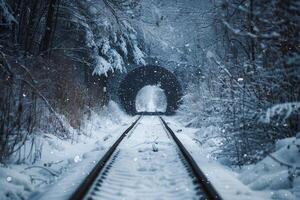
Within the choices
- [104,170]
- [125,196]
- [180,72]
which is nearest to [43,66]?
[104,170]

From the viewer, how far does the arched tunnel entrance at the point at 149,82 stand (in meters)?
30.3

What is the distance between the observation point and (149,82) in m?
34.1

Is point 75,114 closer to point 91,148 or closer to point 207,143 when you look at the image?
point 91,148

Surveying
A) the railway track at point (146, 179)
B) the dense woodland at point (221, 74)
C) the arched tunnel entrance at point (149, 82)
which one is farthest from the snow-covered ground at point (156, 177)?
the arched tunnel entrance at point (149, 82)

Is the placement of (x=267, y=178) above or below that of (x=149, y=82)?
below

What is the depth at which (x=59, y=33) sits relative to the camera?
17281 millimetres

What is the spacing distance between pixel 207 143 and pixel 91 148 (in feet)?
9.72

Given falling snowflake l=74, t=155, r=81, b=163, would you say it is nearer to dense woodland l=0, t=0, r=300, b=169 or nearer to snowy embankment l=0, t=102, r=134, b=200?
snowy embankment l=0, t=102, r=134, b=200

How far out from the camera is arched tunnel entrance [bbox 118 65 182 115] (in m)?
30.3

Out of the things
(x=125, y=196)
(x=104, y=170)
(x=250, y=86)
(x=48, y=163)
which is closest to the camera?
(x=125, y=196)

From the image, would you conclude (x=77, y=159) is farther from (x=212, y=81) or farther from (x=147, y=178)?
(x=212, y=81)

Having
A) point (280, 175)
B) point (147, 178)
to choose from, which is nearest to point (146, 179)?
point (147, 178)

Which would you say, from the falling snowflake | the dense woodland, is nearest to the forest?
the dense woodland

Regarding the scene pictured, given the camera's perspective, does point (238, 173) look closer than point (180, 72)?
Yes
